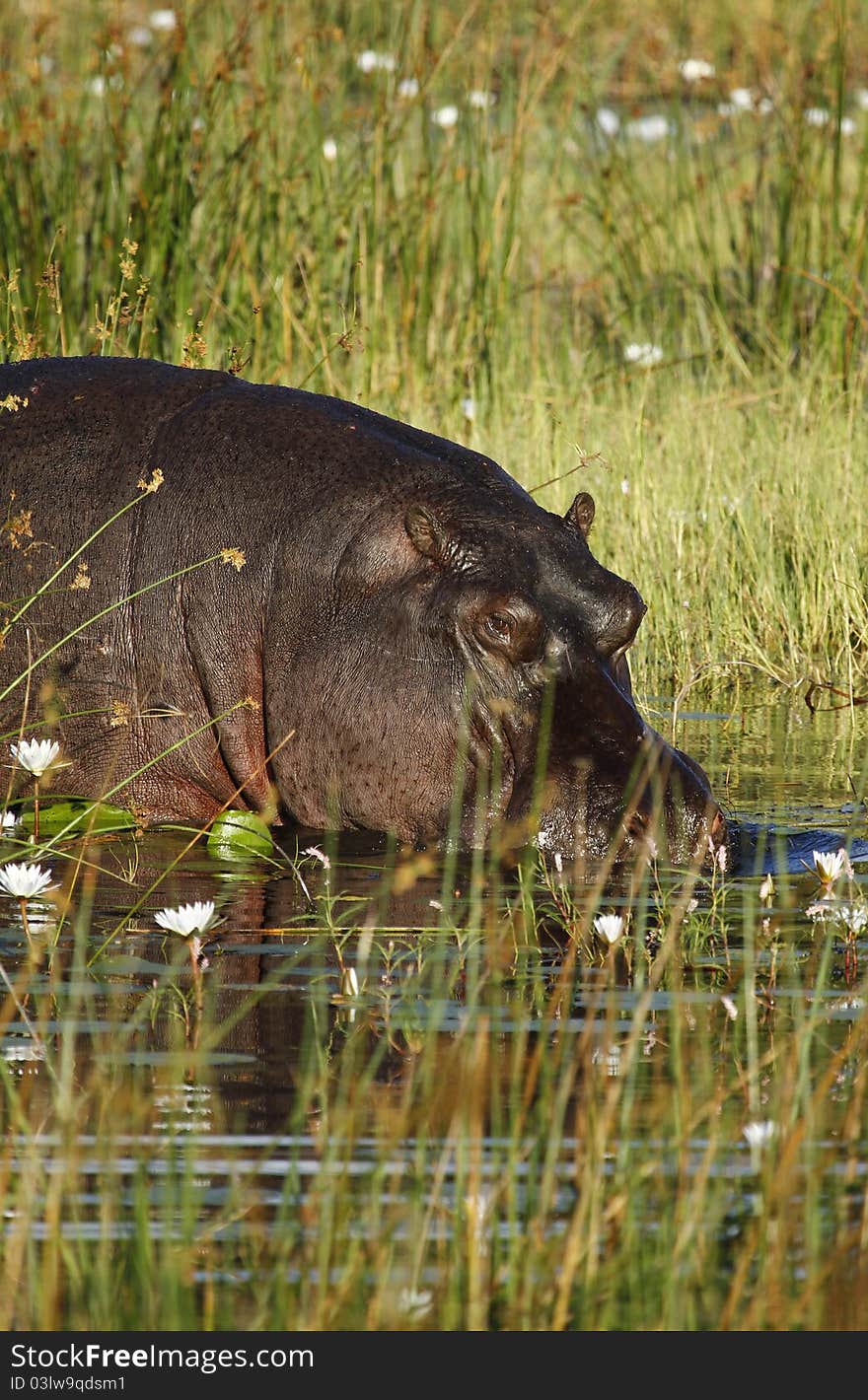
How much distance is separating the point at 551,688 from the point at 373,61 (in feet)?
15.2

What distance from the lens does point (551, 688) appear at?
187 inches

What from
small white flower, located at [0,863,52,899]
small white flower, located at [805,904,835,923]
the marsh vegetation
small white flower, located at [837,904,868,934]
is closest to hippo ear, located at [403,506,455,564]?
the marsh vegetation

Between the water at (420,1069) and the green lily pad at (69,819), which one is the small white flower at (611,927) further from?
the green lily pad at (69,819)

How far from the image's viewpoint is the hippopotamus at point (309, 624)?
187 inches

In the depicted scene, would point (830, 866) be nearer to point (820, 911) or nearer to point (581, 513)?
point (820, 911)

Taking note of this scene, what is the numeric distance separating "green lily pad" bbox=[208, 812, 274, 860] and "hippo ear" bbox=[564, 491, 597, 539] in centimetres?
93

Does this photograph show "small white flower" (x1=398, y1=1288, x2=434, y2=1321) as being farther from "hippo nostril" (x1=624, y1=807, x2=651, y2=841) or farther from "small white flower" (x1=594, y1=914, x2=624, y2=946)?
"hippo nostril" (x1=624, y1=807, x2=651, y2=841)

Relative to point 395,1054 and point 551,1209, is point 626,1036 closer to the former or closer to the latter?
point 395,1054

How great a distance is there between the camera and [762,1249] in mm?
2537

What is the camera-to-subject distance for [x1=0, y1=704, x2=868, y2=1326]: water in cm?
259

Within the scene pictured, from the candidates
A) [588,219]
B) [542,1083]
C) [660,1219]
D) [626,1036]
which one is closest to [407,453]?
[626,1036]

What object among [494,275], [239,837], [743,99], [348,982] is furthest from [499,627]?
[743,99]

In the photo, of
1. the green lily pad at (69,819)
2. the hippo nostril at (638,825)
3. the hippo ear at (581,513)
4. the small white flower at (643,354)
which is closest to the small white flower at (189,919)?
the hippo nostril at (638,825)

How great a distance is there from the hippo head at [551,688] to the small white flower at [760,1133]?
5.58 ft
